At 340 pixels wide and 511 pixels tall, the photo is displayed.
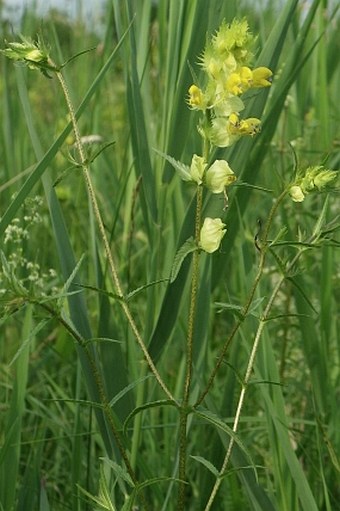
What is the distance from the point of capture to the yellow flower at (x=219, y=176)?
925 mm

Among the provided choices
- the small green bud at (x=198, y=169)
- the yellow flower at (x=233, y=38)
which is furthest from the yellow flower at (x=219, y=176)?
the yellow flower at (x=233, y=38)

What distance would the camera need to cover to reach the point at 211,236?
94 cm

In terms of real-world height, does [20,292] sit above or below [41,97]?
above

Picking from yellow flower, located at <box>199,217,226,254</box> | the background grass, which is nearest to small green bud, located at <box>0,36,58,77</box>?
the background grass

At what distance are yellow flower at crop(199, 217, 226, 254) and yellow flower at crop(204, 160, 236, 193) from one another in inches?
1.4

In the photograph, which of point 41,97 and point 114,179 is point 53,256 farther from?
point 41,97

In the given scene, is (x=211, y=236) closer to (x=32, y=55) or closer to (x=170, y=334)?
(x=32, y=55)

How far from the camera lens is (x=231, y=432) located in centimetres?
89

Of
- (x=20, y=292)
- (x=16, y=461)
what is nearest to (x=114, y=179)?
(x=16, y=461)

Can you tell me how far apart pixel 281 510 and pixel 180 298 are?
31cm

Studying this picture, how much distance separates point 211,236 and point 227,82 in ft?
0.51

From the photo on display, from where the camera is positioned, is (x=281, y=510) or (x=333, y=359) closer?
(x=281, y=510)

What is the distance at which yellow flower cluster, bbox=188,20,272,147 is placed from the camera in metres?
0.88

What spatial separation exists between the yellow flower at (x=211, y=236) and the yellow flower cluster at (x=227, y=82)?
8 cm
